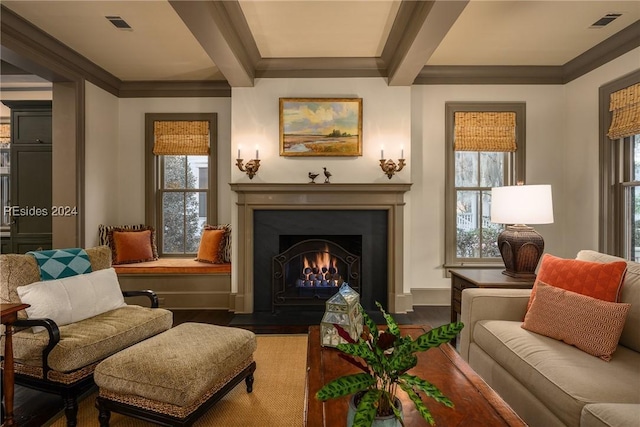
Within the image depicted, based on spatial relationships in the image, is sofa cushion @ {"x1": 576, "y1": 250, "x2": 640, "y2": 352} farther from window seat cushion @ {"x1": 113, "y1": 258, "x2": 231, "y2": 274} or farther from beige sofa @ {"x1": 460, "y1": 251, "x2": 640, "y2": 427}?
window seat cushion @ {"x1": 113, "y1": 258, "x2": 231, "y2": 274}

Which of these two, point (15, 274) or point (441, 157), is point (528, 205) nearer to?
point (441, 157)

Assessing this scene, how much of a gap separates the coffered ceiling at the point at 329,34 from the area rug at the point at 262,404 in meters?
2.52

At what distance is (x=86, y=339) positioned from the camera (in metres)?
2.06

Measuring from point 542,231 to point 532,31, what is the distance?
7.13 ft

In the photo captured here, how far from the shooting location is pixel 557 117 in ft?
13.6

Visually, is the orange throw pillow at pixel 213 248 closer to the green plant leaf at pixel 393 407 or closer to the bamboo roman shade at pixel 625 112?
the green plant leaf at pixel 393 407

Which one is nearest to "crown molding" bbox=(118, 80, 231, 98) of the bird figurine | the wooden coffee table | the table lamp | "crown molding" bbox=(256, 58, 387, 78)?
"crown molding" bbox=(256, 58, 387, 78)

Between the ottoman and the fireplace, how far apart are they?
1.94 metres

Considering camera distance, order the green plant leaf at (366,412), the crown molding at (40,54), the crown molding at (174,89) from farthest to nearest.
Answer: the crown molding at (174,89), the crown molding at (40,54), the green plant leaf at (366,412)

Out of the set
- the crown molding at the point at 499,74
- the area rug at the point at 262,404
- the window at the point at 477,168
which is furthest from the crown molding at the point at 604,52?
the area rug at the point at 262,404

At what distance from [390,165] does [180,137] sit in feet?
8.67

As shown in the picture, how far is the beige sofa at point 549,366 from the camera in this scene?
1.38 metres

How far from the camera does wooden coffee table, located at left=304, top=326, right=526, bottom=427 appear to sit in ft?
4.04

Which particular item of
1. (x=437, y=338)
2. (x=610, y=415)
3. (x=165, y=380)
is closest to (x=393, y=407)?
(x=437, y=338)
